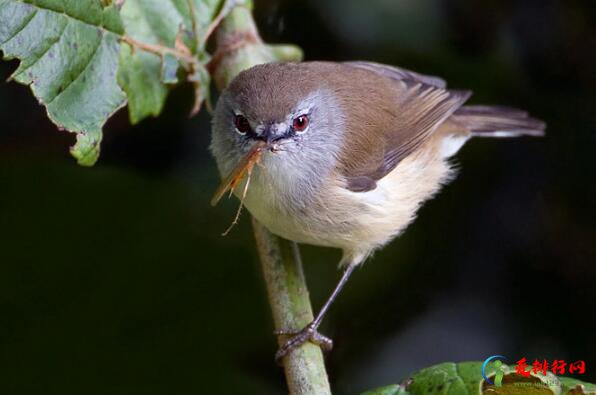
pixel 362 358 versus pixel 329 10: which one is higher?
pixel 329 10

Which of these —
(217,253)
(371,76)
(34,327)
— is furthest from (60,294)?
(371,76)

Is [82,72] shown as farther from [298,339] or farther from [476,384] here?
[476,384]

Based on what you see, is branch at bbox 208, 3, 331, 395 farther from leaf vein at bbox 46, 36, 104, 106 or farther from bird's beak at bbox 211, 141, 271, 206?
leaf vein at bbox 46, 36, 104, 106

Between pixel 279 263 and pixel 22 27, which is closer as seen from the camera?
pixel 22 27

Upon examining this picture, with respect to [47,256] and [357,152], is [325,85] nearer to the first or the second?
[357,152]

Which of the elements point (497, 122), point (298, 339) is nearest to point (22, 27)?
point (298, 339)
